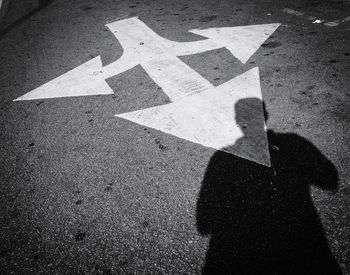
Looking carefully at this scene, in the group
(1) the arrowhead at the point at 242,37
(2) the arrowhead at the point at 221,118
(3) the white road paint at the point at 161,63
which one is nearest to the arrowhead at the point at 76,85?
(3) the white road paint at the point at 161,63

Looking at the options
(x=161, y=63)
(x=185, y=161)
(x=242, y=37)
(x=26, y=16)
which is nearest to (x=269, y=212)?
(x=185, y=161)

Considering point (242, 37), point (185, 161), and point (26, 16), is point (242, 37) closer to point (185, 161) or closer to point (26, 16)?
point (185, 161)

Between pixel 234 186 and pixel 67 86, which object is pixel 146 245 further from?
pixel 67 86

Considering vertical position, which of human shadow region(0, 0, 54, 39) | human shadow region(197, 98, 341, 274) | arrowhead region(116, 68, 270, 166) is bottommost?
human shadow region(197, 98, 341, 274)

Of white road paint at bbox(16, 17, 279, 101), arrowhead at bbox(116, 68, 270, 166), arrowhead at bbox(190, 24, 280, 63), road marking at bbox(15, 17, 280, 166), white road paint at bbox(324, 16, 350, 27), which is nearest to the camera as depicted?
arrowhead at bbox(116, 68, 270, 166)

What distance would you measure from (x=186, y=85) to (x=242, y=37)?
1.61 meters

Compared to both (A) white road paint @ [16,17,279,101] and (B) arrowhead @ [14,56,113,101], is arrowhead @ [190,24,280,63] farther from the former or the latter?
(B) arrowhead @ [14,56,113,101]

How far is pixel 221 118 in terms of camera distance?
111 inches

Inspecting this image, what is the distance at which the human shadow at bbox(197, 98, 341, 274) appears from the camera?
5.75 ft

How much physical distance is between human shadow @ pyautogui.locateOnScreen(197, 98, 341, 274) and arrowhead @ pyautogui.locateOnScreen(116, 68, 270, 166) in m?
0.09

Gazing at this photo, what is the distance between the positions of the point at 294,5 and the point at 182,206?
16.0 feet

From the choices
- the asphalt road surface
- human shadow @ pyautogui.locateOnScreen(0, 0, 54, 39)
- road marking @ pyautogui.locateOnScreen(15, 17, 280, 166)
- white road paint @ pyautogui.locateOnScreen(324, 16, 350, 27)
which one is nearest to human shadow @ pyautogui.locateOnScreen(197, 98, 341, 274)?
the asphalt road surface

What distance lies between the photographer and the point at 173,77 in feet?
11.8

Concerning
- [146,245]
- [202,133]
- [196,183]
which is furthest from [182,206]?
[202,133]
